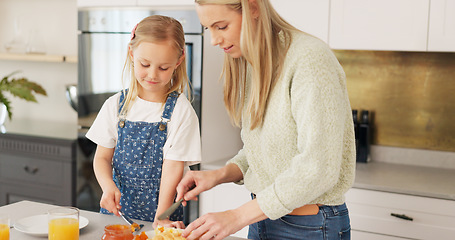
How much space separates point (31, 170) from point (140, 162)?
179cm

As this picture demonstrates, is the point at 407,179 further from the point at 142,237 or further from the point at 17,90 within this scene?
the point at 17,90

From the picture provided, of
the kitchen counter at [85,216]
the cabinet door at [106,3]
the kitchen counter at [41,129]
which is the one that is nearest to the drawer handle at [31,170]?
the kitchen counter at [41,129]

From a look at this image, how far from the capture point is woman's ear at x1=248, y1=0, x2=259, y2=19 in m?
1.26

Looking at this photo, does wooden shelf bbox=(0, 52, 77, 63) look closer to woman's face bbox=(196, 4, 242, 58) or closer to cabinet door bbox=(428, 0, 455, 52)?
cabinet door bbox=(428, 0, 455, 52)

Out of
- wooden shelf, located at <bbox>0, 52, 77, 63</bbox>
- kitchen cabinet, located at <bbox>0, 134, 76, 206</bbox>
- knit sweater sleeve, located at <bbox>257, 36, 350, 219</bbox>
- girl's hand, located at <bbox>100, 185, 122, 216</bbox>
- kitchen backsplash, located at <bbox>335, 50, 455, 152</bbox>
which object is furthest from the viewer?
wooden shelf, located at <bbox>0, 52, 77, 63</bbox>

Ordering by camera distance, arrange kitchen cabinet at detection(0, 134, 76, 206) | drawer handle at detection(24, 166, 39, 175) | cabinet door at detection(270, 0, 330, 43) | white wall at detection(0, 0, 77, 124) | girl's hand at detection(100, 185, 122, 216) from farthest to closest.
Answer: white wall at detection(0, 0, 77, 124), drawer handle at detection(24, 166, 39, 175), kitchen cabinet at detection(0, 134, 76, 206), cabinet door at detection(270, 0, 330, 43), girl's hand at detection(100, 185, 122, 216)

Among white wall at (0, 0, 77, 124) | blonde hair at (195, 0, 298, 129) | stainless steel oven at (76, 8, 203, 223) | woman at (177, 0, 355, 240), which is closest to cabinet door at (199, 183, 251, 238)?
stainless steel oven at (76, 8, 203, 223)

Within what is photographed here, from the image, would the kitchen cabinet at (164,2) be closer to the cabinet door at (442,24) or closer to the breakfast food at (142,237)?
the cabinet door at (442,24)

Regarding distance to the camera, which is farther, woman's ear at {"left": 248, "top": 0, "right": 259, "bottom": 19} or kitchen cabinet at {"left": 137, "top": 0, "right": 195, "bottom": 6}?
kitchen cabinet at {"left": 137, "top": 0, "right": 195, "bottom": 6}

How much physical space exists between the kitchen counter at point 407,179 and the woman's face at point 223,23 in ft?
4.11

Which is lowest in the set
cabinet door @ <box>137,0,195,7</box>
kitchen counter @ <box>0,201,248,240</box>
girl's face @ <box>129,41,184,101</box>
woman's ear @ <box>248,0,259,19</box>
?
kitchen counter @ <box>0,201,248,240</box>

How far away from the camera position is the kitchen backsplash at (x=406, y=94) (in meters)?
2.70

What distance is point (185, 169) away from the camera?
1.70 metres

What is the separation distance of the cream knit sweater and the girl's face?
1.35 feet
